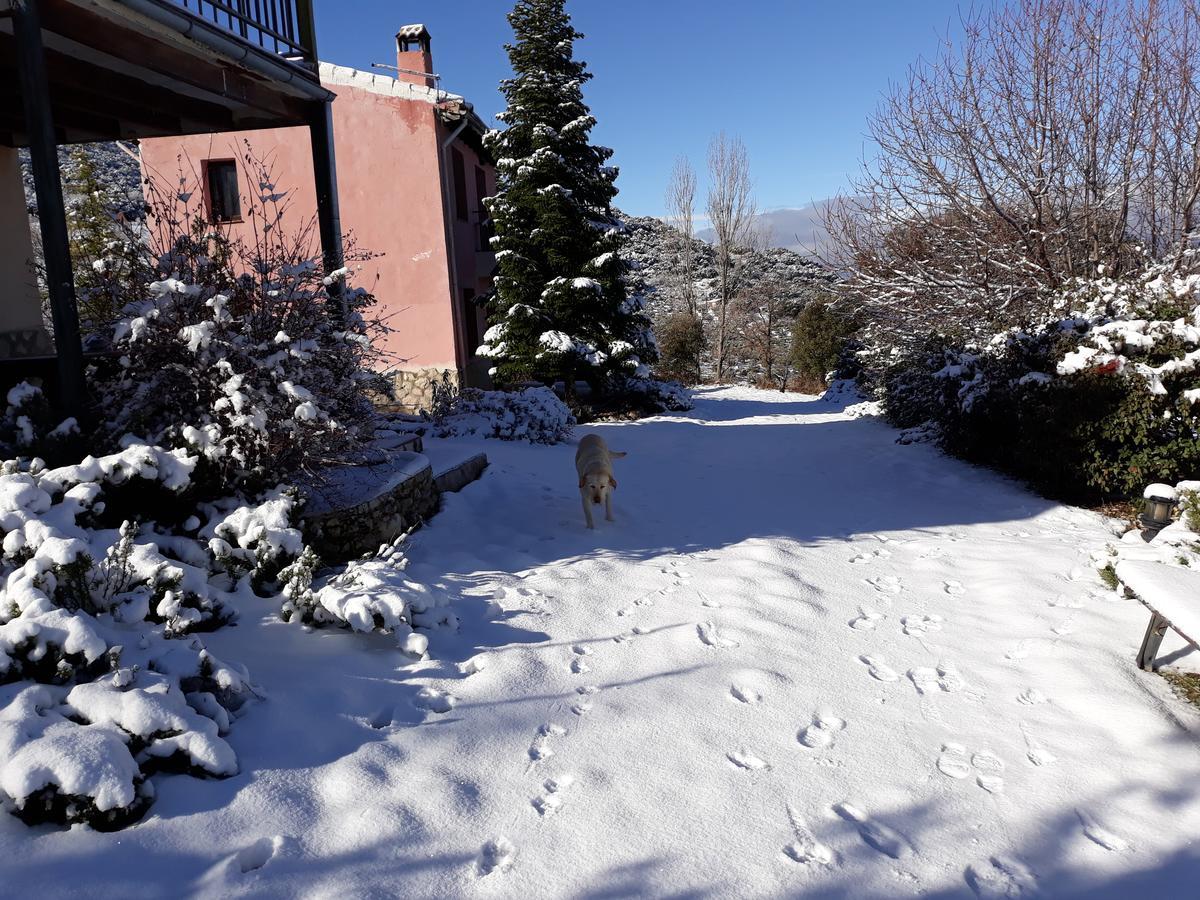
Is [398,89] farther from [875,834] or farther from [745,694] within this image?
[875,834]

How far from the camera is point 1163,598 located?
3.19m

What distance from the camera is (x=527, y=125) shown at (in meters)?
13.5

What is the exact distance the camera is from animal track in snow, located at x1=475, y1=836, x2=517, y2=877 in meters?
2.22

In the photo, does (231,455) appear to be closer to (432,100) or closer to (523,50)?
(432,100)

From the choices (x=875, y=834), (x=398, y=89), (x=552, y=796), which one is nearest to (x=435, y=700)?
(x=552, y=796)

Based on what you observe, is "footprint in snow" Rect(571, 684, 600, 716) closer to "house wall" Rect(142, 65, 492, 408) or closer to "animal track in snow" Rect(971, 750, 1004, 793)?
"animal track in snow" Rect(971, 750, 1004, 793)

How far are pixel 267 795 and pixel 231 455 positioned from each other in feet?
7.08

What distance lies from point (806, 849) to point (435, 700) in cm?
157

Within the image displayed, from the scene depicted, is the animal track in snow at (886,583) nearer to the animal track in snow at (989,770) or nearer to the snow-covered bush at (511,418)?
the animal track in snow at (989,770)

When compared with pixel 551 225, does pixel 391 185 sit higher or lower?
higher

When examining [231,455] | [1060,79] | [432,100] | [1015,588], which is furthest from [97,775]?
[432,100]

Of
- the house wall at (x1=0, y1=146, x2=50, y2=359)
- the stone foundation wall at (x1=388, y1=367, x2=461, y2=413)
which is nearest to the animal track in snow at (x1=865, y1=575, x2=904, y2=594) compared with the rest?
the house wall at (x1=0, y1=146, x2=50, y2=359)

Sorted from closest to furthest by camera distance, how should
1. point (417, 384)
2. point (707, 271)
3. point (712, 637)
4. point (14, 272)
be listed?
point (712, 637) < point (14, 272) < point (417, 384) < point (707, 271)

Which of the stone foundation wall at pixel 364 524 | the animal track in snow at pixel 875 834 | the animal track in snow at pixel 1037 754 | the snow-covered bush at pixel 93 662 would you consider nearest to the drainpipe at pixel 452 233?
the stone foundation wall at pixel 364 524
